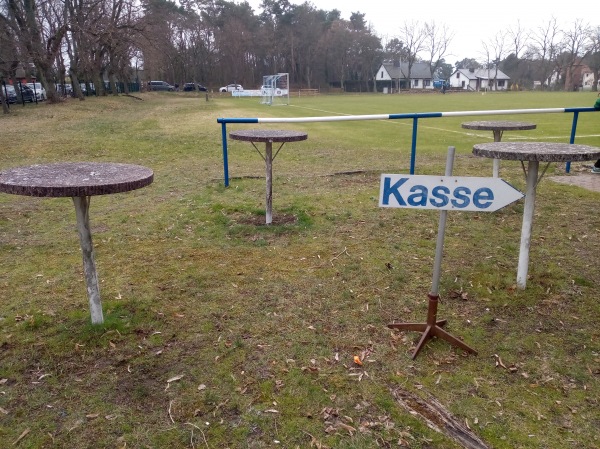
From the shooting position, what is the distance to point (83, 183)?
2801 millimetres

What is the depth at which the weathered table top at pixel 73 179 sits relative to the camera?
8.86 ft

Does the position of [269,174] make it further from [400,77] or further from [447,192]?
[400,77]

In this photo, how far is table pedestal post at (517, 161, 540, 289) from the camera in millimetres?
3688

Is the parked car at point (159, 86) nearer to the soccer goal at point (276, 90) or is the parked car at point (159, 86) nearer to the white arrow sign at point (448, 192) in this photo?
the soccer goal at point (276, 90)

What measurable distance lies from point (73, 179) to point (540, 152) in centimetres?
316

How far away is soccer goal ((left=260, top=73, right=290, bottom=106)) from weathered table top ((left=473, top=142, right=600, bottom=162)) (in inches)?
1352

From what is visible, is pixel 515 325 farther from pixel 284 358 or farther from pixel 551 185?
pixel 551 185

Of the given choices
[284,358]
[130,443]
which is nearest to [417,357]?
[284,358]

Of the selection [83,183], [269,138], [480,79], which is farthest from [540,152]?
[480,79]

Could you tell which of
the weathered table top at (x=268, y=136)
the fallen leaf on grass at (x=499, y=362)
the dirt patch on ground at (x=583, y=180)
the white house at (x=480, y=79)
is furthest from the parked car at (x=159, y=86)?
the fallen leaf on grass at (x=499, y=362)

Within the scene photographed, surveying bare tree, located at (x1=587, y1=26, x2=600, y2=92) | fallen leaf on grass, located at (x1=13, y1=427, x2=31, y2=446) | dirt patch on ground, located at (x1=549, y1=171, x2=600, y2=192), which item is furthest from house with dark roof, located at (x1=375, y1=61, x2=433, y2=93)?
fallen leaf on grass, located at (x1=13, y1=427, x2=31, y2=446)

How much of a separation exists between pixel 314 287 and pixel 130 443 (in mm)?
2109

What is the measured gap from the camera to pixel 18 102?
1239 inches

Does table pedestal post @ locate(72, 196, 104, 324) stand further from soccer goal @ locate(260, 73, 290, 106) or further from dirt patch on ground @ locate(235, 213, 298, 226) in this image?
soccer goal @ locate(260, 73, 290, 106)
